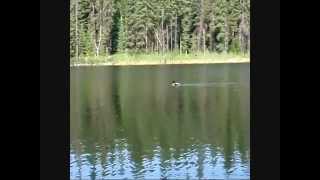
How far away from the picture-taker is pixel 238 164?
9695 mm

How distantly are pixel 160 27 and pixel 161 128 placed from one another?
21855 millimetres

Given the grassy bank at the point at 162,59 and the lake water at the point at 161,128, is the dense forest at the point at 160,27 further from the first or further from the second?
the lake water at the point at 161,128

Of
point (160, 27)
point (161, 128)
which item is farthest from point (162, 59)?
point (161, 128)

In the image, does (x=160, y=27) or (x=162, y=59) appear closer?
(x=162, y=59)

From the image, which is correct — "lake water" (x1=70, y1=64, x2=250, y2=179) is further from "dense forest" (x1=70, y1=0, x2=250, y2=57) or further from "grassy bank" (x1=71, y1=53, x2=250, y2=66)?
"dense forest" (x1=70, y1=0, x2=250, y2=57)

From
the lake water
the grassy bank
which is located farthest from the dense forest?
the lake water

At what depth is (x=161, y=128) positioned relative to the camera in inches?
527

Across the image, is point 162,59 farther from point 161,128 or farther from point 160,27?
point 161,128

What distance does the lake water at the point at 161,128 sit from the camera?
9.45 meters

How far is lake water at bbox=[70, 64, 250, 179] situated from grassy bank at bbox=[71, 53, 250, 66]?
8744 millimetres

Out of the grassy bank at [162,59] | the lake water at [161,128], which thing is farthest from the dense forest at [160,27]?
the lake water at [161,128]

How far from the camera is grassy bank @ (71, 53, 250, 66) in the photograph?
3347 centimetres
